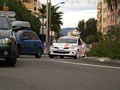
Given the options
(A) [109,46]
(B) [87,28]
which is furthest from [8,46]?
(B) [87,28]

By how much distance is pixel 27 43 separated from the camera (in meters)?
21.3

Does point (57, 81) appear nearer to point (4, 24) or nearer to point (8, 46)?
point (8, 46)

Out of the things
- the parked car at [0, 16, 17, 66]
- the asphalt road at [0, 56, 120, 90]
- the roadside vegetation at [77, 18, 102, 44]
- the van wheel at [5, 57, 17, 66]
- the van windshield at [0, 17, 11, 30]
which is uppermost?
the roadside vegetation at [77, 18, 102, 44]

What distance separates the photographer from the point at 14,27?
45.7ft

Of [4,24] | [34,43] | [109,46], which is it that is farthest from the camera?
[34,43]

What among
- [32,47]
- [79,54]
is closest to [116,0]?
[79,54]

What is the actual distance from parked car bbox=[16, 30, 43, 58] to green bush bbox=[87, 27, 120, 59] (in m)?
3.17

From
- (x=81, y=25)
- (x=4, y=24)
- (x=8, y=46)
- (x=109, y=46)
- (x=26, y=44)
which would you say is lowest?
(x=8, y=46)

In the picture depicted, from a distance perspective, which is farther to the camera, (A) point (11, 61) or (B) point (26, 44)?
(B) point (26, 44)

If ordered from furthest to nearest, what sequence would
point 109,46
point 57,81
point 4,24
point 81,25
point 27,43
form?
1. point 81,25
2. point 27,43
3. point 109,46
4. point 4,24
5. point 57,81

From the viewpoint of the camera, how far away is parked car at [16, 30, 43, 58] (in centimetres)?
2088

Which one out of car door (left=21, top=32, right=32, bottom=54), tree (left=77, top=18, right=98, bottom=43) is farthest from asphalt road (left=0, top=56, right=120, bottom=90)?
tree (left=77, top=18, right=98, bottom=43)

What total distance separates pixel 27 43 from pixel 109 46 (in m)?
4.71

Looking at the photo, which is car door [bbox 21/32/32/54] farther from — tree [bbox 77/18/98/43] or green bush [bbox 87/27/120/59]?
tree [bbox 77/18/98/43]
